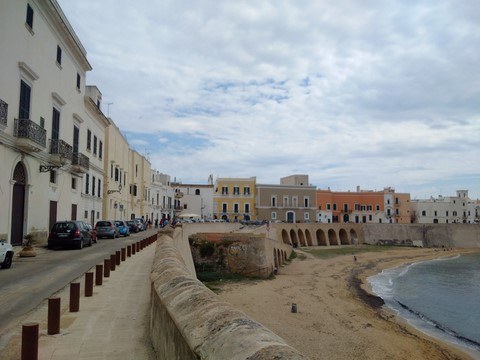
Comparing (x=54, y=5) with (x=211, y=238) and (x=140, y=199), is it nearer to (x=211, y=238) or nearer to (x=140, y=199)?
(x=211, y=238)

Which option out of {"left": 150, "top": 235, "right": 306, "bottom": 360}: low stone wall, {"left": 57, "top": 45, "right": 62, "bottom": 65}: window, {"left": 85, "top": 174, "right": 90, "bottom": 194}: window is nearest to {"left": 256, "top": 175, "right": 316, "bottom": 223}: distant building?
{"left": 85, "top": 174, "right": 90, "bottom": 194}: window

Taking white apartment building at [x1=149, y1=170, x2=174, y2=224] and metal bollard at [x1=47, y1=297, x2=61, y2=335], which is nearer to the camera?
metal bollard at [x1=47, y1=297, x2=61, y2=335]

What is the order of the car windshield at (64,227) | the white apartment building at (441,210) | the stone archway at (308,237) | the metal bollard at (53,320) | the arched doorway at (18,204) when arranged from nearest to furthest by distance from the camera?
the metal bollard at (53,320)
the arched doorway at (18,204)
the car windshield at (64,227)
the stone archway at (308,237)
the white apartment building at (441,210)

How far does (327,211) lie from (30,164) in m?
68.9

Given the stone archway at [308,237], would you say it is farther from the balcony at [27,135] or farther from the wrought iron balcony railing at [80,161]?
the balcony at [27,135]

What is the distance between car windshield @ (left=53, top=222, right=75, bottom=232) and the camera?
22188 mm

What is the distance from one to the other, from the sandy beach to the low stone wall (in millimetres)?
11795

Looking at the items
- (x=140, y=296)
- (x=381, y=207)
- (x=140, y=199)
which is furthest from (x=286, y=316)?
(x=381, y=207)

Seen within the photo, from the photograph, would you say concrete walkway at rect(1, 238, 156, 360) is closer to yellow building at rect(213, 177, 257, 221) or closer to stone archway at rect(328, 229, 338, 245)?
yellow building at rect(213, 177, 257, 221)

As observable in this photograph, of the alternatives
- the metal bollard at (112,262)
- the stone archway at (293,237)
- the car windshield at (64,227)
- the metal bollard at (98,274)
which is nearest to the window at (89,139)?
the car windshield at (64,227)

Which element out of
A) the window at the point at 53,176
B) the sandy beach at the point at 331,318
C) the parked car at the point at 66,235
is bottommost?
the sandy beach at the point at 331,318

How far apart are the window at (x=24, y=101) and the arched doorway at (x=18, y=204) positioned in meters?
2.34

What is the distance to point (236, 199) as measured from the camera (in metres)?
77.1

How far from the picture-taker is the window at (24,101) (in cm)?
2011
